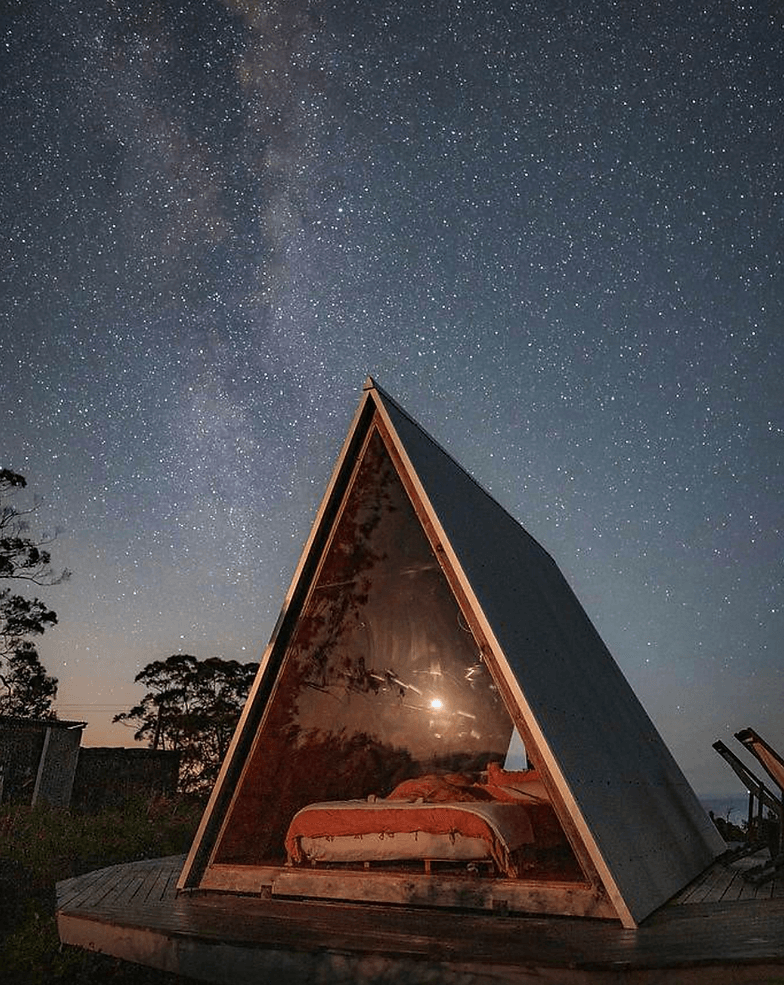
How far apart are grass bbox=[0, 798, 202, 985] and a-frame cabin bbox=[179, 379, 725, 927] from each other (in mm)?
1081

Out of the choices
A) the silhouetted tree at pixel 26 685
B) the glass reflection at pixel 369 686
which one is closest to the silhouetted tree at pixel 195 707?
Answer: the silhouetted tree at pixel 26 685

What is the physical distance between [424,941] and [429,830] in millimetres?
1530

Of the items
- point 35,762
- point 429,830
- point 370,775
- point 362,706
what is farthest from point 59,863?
point 35,762

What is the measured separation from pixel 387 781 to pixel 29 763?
14194mm

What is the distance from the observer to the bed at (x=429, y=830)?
508cm

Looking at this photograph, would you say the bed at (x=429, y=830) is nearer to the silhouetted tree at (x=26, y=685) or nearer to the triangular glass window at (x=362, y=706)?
the triangular glass window at (x=362, y=706)

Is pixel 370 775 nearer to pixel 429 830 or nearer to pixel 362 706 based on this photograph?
pixel 362 706

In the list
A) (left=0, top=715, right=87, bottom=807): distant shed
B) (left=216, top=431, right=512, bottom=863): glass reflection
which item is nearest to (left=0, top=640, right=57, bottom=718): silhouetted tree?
(left=0, top=715, right=87, bottom=807): distant shed

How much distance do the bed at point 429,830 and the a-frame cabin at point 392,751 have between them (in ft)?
0.05

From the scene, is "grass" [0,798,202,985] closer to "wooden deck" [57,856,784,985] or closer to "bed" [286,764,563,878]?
"wooden deck" [57,856,784,985]

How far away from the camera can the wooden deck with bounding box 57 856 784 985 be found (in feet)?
A: 10.4

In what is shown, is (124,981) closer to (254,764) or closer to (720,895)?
(254,764)

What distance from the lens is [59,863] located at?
9031mm

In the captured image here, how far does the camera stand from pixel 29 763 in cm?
1836
